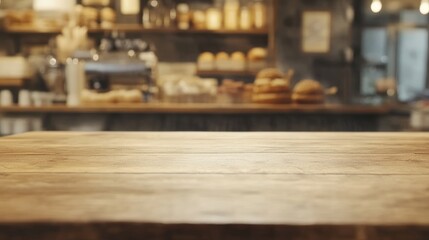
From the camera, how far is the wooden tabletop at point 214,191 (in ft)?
1.85

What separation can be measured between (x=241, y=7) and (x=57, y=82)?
2.17m

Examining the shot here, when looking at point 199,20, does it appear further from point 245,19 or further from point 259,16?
point 259,16

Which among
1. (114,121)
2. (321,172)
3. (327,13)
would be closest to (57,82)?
(114,121)

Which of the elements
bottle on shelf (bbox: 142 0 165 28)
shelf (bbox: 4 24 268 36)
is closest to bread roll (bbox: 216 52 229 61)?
shelf (bbox: 4 24 268 36)

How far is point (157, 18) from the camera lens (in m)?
4.90

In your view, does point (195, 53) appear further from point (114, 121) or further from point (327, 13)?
point (114, 121)

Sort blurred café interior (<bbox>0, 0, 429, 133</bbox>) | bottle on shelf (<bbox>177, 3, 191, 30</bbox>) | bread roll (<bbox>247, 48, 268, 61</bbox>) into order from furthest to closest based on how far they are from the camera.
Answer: bottle on shelf (<bbox>177, 3, 191, 30</bbox>), bread roll (<bbox>247, 48, 268, 61</bbox>), blurred café interior (<bbox>0, 0, 429, 133</bbox>)

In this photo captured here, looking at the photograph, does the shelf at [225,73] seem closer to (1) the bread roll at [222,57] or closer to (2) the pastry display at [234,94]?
(1) the bread roll at [222,57]

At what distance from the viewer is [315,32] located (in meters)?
5.36

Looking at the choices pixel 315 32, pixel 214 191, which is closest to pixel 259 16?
pixel 315 32

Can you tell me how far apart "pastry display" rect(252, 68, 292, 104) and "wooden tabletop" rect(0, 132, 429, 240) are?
7.25 feet

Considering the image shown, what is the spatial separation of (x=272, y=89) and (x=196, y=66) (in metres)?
1.77

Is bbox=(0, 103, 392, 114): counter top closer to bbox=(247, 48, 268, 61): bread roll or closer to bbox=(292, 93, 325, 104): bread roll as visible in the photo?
bbox=(292, 93, 325, 104): bread roll

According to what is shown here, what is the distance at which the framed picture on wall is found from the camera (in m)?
5.34
